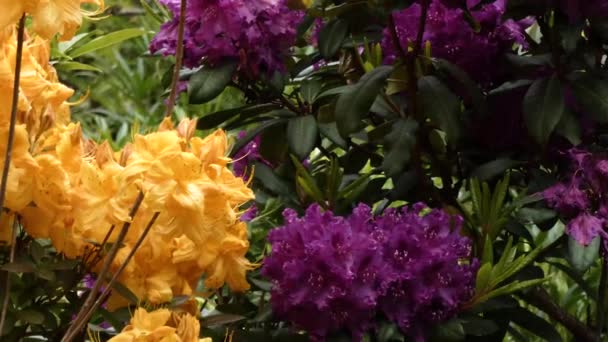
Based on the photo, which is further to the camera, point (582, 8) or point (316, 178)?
point (316, 178)

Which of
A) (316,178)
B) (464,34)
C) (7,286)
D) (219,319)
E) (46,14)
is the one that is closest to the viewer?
(46,14)

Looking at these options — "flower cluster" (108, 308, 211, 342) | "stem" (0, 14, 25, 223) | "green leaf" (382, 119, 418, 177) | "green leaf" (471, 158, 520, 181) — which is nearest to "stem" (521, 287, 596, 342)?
"green leaf" (471, 158, 520, 181)

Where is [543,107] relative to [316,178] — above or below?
above

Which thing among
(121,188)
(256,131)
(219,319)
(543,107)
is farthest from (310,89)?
(121,188)

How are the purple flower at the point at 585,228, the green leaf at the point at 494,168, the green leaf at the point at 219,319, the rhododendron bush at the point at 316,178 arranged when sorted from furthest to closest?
the green leaf at the point at 494,168
the purple flower at the point at 585,228
the green leaf at the point at 219,319
the rhododendron bush at the point at 316,178

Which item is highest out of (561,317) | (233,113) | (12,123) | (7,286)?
(12,123)

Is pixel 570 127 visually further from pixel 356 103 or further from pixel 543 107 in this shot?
pixel 356 103

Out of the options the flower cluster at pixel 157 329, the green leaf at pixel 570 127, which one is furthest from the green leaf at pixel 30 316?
the green leaf at pixel 570 127

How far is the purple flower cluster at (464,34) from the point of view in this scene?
1396 millimetres

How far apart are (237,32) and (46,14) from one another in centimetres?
47

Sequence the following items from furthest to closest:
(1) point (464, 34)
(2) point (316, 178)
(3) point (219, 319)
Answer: (2) point (316, 178)
(1) point (464, 34)
(3) point (219, 319)

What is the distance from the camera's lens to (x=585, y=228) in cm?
127

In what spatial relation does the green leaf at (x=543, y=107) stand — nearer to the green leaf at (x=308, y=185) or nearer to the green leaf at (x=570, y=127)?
the green leaf at (x=570, y=127)

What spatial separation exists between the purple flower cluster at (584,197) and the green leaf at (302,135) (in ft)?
0.94
